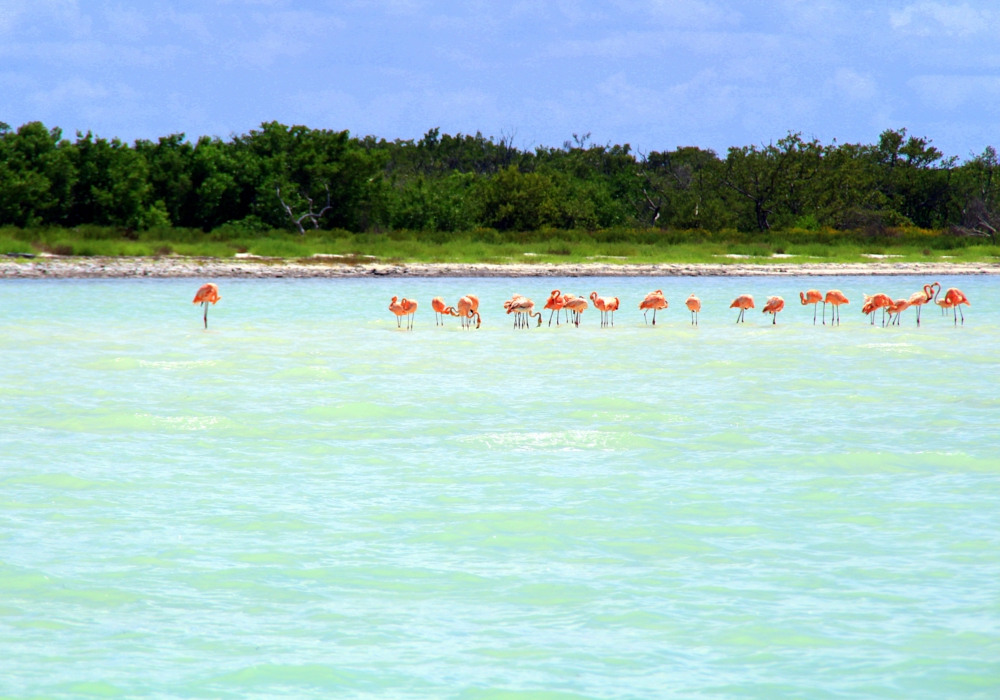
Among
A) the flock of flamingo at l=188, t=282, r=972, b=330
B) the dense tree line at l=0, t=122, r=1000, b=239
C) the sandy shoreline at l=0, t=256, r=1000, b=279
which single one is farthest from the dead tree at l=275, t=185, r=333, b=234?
the flock of flamingo at l=188, t=282, r=972, b=330

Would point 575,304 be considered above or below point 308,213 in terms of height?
below

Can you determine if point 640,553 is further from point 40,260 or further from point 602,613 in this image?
point 40,260

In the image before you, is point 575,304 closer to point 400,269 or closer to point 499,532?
point 499,532

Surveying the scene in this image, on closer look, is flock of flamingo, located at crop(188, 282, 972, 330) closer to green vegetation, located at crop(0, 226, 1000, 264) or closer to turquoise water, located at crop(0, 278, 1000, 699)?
turquoise water, located at crop(0, 278, 1000, 699)

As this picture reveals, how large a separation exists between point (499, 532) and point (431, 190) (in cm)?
5901

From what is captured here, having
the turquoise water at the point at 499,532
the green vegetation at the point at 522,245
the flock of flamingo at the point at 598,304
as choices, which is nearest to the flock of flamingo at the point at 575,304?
the flock of flamingo at the point at 598,304

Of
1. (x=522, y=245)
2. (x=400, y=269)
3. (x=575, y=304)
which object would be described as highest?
(x=522, y=245)

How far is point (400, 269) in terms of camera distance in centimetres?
4622

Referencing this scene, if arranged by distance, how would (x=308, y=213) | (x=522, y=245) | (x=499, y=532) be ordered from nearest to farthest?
(x=499, y=532)
(x=522, y=245)
(x=308, y=213)

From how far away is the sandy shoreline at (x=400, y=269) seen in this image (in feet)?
140

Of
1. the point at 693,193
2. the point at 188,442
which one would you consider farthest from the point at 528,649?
the point at 693,193

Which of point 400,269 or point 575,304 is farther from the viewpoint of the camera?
point 400,269

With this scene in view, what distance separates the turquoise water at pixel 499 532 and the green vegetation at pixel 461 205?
37.9 meters

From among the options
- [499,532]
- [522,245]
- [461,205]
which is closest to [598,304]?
[499,532]
